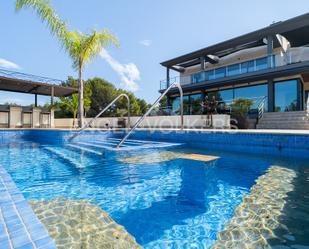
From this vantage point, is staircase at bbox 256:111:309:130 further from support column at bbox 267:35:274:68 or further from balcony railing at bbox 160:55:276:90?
balcony railing at bbox 160:55:276:90

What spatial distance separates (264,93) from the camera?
44.7 feet

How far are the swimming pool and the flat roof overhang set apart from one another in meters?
8.64

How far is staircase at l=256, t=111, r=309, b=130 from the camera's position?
10.0m

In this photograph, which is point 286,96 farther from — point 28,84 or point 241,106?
point 28,84

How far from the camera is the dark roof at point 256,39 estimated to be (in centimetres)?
1207

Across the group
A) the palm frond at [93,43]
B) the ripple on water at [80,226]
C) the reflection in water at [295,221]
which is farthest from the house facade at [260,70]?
the ripple on water at [80,226]

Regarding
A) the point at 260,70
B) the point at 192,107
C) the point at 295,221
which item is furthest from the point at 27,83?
the point at 295,221

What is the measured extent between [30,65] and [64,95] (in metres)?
4.47

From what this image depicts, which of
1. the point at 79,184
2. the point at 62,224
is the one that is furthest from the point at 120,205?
the point at 79,184

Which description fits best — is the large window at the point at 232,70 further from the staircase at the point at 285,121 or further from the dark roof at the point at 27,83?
the dark roof at the point at 27,83

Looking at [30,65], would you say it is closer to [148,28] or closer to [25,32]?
[25,32]

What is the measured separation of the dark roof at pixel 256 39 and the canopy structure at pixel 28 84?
9988mm

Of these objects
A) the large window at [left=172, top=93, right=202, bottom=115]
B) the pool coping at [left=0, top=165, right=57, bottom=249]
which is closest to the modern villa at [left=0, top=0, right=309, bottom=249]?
the pool coping at [left=0, top=165, right=57, bottom=249]

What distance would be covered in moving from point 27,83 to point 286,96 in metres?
19.3
